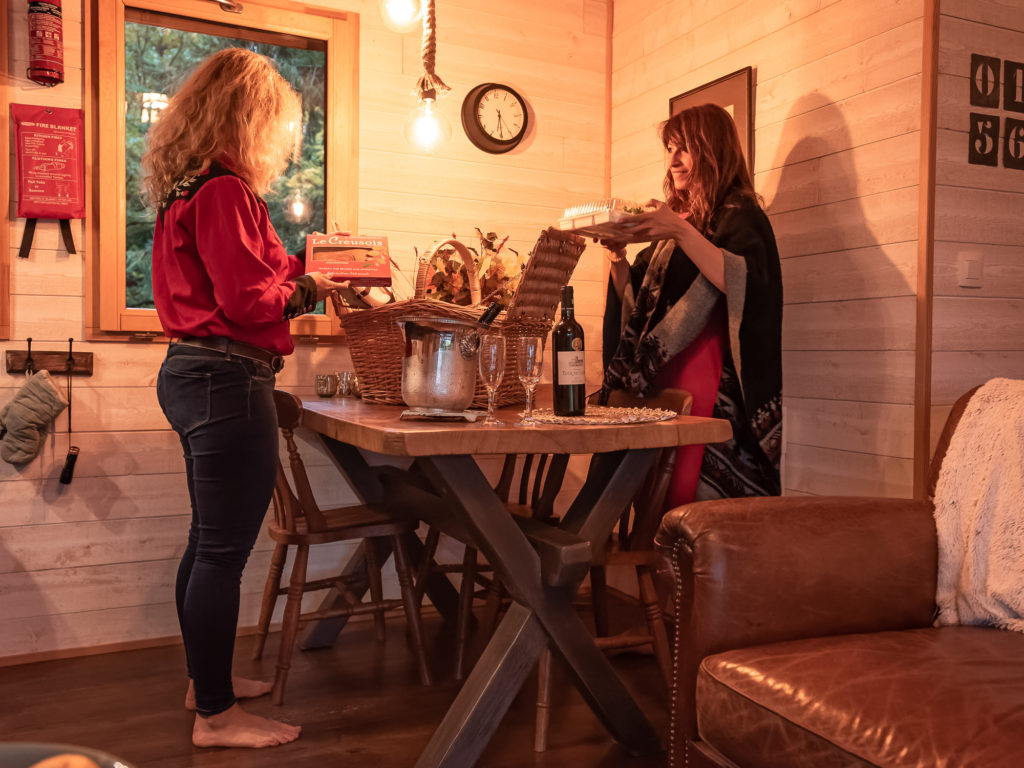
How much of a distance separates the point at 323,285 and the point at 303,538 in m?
0.72

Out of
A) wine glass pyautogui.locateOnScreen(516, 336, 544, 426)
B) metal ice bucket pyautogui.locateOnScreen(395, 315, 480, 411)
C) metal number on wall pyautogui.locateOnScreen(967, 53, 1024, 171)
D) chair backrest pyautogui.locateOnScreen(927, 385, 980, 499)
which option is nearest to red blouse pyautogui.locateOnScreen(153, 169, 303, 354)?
metal ice bucket pyautogui.locateOnScreen(395, 315, 480, 411)

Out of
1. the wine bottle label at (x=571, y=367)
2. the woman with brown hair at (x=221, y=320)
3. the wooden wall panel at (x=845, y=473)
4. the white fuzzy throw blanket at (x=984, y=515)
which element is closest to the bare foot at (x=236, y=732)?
Answer: the woman with brown hair at (x=221, y=320)

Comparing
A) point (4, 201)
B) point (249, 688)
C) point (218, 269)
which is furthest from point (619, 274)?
point (4, 201)

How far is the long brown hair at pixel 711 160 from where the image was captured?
2453 mm

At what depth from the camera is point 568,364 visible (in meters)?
1.84

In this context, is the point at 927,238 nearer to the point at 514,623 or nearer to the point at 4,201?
the point at 514,623

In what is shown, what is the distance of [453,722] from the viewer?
1.73 meters

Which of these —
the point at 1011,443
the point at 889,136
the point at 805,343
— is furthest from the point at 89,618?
the point at 889,136

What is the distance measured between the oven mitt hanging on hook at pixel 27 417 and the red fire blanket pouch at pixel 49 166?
0.43 meters

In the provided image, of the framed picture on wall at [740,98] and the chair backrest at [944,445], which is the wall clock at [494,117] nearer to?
the framed picture on wall at [740,98]

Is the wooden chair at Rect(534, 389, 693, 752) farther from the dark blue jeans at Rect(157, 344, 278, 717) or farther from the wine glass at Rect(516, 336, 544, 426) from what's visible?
the dark blue jeans at Rect(157, 344, 278, 717)

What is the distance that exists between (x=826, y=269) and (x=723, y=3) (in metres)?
1.10

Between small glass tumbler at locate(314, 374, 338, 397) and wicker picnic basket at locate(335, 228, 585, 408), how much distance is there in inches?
16.7

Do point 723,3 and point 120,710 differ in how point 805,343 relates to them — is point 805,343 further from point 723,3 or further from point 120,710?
point 120,710
